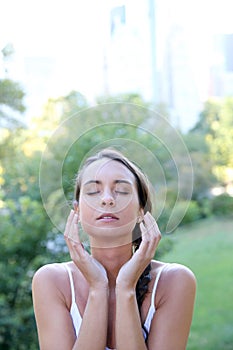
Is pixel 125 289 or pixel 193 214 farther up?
pixel 125 289

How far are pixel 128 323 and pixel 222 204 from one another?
2.56m

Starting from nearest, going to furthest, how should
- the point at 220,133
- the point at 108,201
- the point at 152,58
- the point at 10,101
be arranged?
the point at 108,201 < the point at 10,101 < the point at 152,58 < the point at 220,133

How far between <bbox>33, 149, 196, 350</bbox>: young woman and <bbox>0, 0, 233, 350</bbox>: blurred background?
1012mm

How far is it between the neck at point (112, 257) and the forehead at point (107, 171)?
14cm

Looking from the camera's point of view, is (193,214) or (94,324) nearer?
(94,324)

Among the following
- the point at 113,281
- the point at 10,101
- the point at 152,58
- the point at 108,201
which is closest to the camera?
the point at 108,201

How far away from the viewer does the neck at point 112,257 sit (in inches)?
46.5

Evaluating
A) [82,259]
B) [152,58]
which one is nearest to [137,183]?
[82,259]

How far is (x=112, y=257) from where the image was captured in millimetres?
1188

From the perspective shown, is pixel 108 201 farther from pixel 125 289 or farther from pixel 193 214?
pixel 193 214

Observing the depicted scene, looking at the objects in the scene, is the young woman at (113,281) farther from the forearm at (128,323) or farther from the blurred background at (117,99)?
the blurred background at (117,99)

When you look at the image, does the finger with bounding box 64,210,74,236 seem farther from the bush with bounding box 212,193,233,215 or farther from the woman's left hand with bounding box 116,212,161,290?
the bush with bounding box 212,193,233,215

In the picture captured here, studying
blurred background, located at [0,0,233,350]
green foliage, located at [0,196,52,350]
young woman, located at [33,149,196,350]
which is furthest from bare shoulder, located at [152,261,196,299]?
green foliage, located at [0,196,52,350]

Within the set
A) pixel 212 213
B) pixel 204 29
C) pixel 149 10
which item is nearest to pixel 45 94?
pixel 149 10
